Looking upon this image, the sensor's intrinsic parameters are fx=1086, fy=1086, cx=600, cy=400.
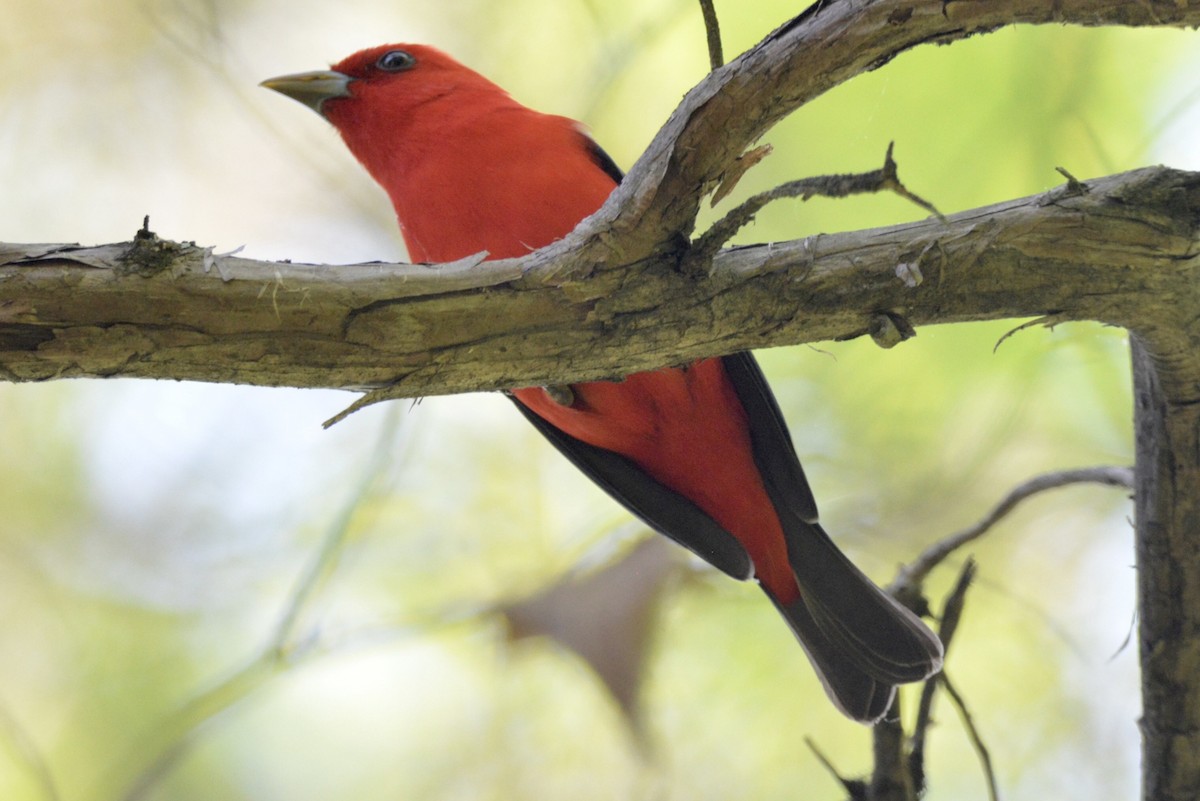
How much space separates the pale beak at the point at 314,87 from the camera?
3.01m

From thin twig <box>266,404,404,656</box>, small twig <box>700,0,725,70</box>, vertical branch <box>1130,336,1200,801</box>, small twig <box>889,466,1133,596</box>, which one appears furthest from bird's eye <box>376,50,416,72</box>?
vertical branch <box>1130,336,1200,801</box>

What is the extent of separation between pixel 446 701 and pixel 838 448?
1390 mm

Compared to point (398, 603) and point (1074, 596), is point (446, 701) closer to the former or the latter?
point (398, 603)

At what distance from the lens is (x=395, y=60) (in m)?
3.10

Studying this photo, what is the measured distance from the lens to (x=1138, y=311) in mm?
1836

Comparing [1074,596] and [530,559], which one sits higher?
[530,559]

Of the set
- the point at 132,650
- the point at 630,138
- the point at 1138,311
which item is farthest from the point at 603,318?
the point at 132,650

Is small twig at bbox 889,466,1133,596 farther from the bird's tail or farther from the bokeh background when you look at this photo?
the bokeh background

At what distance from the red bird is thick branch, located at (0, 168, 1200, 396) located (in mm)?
693

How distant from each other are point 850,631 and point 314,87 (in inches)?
81.6

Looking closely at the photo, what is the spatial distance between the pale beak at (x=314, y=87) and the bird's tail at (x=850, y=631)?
5.74 ft

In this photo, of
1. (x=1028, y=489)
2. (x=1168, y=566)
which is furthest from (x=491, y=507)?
(x=1168, y=566)

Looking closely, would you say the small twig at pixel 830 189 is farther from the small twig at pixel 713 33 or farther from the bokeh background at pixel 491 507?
the bokeh background at pixel 491 507

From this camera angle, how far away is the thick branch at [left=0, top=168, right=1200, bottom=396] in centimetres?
168
